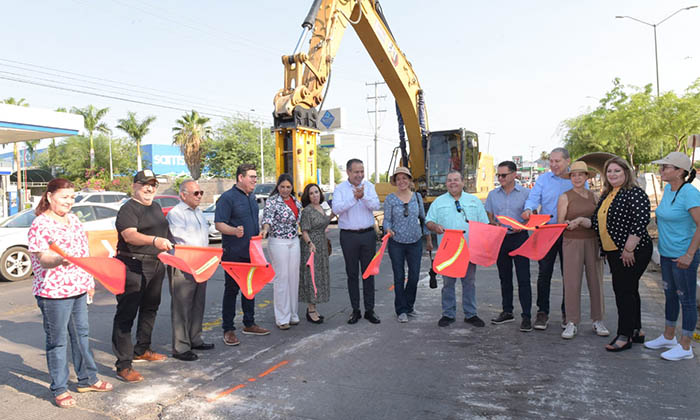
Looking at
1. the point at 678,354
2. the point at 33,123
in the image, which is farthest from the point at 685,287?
the point at 33,123

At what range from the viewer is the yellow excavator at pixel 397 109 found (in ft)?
27.2

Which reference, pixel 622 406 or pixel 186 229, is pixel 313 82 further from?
pixel 622 406

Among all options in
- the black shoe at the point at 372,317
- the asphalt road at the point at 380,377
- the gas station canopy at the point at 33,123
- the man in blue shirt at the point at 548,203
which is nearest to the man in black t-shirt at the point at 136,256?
the asphalt road at the point at 380,377

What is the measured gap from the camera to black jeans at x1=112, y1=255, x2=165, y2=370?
4.43m

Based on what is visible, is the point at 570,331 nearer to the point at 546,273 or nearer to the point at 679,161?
the point at 546,273

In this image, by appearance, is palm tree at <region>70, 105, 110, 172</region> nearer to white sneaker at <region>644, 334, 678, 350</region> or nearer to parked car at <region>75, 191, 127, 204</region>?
parked car at <region>75, 191, 127, 204</region>

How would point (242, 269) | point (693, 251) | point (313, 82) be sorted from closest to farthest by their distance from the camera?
point (693, 251)
point (242, 269)
point (313, 82)

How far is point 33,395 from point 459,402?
3.53 meters

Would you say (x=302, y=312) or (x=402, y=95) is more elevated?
(x=402, y=95)

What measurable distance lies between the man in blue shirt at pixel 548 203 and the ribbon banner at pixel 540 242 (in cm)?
19

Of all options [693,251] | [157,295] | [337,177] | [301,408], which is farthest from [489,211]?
[337,177]

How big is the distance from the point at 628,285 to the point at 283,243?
3.76 metres

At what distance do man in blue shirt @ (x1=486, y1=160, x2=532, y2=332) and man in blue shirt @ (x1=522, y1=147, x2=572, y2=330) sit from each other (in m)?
Answer: 0.13

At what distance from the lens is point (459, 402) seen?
3.82 meters
